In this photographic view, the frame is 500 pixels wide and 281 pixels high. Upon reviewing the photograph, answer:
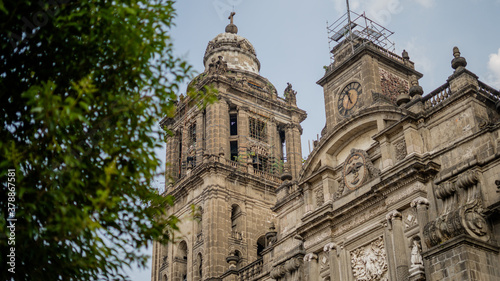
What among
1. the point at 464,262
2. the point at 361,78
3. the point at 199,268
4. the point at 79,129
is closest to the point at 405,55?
the point at 361,78

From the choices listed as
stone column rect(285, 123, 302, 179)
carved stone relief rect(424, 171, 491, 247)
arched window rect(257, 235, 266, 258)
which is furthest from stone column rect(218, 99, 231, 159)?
carved stone relief rect(424, 171, 491, 247)

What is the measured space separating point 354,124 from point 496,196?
268 inches

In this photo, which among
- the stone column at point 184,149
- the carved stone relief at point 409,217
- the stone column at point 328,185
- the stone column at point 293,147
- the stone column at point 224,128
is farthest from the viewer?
the stone column at point 293,147

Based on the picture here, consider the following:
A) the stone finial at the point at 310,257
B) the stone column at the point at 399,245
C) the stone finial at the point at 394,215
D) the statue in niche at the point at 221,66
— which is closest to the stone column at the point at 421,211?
the stone finial at the point at 394,215

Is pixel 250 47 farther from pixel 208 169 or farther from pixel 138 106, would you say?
pixel 138 106

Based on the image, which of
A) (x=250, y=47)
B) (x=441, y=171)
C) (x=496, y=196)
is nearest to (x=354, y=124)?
(x=441, y=171)

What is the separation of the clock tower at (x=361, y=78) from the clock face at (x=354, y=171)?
7.60 feet

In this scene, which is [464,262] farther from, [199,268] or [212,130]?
[212,130]

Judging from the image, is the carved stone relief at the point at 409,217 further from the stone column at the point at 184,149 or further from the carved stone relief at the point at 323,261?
the stone column at the point at 184,149

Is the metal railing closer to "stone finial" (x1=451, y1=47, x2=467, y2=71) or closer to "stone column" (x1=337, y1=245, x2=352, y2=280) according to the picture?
"stone column" (x1=337, y1=245, x2=352, y2=280)

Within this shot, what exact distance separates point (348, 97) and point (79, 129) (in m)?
18.9

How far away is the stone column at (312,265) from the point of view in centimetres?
2455

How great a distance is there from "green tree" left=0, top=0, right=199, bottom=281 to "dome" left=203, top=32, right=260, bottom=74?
34176 mm

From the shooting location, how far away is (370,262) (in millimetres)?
22469
